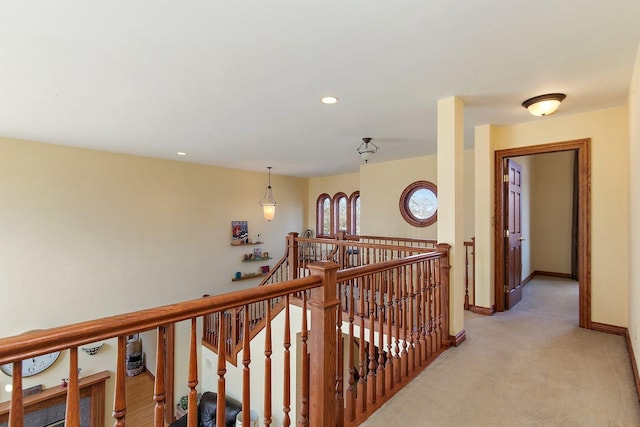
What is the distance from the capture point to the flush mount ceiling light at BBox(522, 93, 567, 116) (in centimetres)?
275

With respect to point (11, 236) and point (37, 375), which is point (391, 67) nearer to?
point (11, 236)

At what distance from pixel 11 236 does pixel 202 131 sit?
124 inches

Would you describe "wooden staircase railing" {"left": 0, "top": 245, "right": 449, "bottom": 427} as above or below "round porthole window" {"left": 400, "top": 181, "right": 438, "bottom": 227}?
below

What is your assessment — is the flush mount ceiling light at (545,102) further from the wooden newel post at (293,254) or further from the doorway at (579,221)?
the wooden newel post at (293,254)

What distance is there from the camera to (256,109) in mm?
3283

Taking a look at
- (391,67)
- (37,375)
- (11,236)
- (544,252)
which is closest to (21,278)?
(11,236)

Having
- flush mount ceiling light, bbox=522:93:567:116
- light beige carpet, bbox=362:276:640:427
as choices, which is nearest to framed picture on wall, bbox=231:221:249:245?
light beige carpet, bbox=362:276:640:427

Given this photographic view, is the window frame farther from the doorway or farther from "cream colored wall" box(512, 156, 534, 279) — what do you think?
the doorway

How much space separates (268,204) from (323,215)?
1851 mm

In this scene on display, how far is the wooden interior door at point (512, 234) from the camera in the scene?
3822 millimetres

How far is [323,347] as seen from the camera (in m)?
1.61

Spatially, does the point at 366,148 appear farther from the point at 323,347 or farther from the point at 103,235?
the point at 103,235

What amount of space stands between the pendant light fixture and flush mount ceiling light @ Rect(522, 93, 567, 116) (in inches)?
204

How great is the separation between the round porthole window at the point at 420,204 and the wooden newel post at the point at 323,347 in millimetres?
4521
